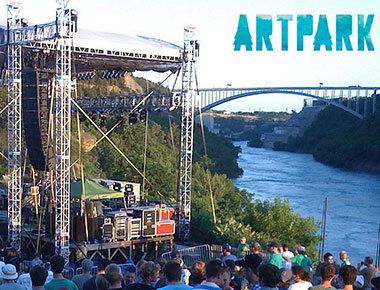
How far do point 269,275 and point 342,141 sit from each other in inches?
2099

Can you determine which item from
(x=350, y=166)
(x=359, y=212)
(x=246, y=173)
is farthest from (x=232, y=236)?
(x=350, y=166)

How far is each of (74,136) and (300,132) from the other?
2075 inches

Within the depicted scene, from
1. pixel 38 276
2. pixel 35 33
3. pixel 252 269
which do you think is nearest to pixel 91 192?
pixel 35 33

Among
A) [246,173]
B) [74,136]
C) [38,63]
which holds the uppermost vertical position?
[38,63]

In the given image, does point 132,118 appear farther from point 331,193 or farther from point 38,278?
point 331,193

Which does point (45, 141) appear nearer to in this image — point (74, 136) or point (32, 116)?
point (32, 116)

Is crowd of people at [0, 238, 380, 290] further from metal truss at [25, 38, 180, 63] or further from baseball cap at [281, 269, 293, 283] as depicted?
metal truss at [25, 38, 180, 63]

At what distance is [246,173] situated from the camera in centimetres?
4572

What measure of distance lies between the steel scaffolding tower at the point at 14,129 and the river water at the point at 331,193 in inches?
352

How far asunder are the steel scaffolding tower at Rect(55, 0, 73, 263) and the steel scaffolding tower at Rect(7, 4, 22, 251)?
126 centimetres

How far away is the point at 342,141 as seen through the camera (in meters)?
55.5

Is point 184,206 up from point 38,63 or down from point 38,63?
down

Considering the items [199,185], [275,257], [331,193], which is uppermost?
[275,257]

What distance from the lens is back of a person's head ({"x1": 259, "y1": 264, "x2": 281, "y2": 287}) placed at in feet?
12.6
